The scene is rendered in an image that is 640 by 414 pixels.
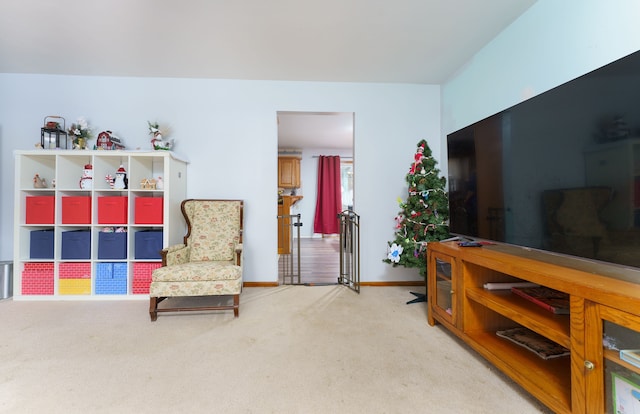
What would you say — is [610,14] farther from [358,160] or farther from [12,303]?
[12,303]

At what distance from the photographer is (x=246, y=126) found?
10.8ft

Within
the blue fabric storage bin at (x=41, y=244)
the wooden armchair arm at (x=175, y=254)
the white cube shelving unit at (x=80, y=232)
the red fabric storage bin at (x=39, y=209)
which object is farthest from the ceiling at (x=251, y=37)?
the wooden armchair arm at (x=175, y=254)

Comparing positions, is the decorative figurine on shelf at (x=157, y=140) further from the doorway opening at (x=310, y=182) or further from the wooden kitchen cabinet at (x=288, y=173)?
the wooden kitchen cabinet at (x=288, y=173)

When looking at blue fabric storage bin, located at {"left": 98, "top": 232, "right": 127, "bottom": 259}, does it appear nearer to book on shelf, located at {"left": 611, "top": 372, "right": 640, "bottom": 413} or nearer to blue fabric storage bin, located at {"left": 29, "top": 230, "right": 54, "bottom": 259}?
blue fabric storage bin, located at {"left": 29, "top": 230, "right": 54, "bottom": 259}

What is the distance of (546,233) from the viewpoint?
4.52ft

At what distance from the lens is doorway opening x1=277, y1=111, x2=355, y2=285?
13.7ft

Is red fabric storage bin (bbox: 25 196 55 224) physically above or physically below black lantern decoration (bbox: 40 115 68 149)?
below

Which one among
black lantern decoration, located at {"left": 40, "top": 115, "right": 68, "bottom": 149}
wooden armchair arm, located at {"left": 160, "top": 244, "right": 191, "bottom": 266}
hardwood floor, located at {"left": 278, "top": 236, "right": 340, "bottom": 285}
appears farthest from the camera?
hardwood floor, located at {"left": 278, "top": 236, "right": 340, "bottom": 285}

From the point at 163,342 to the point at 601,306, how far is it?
2.36m

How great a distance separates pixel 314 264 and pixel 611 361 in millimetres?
3631

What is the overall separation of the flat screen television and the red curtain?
16.8 feet

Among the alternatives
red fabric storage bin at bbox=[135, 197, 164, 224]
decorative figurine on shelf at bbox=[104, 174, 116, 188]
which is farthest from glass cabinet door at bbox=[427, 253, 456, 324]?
decorative figurine on shelf at bbox=[104, 174, 116, 188]

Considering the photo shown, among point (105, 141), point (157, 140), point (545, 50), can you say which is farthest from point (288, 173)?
point (545, 50)

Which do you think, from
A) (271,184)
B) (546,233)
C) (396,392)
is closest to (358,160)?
(271,184)
